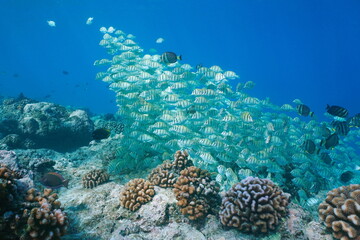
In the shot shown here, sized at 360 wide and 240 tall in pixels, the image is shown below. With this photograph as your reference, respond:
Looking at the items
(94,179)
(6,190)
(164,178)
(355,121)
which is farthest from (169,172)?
(355,121)

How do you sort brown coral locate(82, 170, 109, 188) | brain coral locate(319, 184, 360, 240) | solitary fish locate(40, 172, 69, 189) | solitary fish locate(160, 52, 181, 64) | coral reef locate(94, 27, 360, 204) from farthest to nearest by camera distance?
1. solitary fish locate(160, 52, 181, 64)
2. coral reef locate(94, 27, 360, 204)
3. brown coral locate(82, 170, 109, 188)
4. solitary fish locate(40, 172, 69, 189)
5. brain coral locate(319, 184, 360, 240)

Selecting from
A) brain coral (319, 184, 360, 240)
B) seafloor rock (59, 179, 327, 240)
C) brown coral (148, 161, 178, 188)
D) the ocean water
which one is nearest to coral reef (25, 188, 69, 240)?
seafloor rock (59, 179, 327, 240)

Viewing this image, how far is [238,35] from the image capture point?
103 m

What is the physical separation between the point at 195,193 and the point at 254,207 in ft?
4.30

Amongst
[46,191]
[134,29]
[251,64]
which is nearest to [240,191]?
[46,191]

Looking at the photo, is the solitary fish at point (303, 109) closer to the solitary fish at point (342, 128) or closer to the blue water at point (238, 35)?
the solitary fish at point (342, 128)

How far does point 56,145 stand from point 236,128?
30.4 ft

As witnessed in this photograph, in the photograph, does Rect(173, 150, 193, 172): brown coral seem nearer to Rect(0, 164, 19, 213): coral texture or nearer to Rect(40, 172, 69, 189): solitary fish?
Rect(40, 172, 69, 189): solitary fish

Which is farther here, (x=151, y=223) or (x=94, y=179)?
(x=94, y=179)

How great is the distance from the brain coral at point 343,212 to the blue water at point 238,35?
3804cm

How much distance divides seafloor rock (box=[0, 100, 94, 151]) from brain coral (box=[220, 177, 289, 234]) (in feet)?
31.0

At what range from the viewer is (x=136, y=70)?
8.83 metres

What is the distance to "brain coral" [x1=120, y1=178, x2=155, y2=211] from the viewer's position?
4.82 metres

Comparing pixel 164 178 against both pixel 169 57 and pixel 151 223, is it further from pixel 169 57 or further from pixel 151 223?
pixel 169 57
